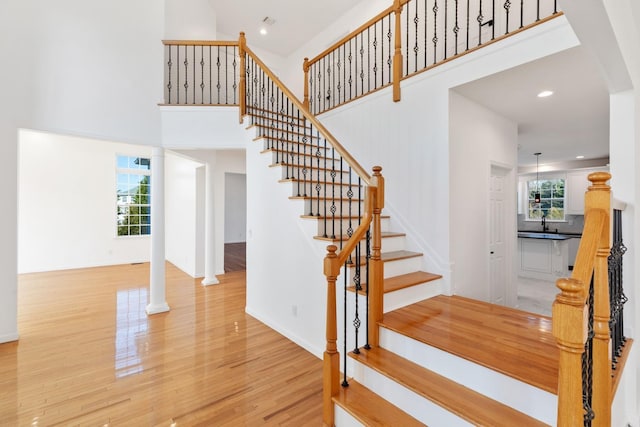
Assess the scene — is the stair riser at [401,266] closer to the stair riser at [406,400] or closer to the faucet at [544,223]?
the stair riser at [406,400]

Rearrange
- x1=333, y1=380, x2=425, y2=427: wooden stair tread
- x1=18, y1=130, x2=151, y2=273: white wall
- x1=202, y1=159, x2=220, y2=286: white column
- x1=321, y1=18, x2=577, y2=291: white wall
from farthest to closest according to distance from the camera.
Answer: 1. x1=18, y1=130, x2=151, y2=273: white wall
2. x1=202, y1=159, x2=220, y2=286: white column
3. x1=321, y1=18, x2=577, y2=291: white wall
4. x1=333, y1=380, x2=425, y2=427: wooden stair tread

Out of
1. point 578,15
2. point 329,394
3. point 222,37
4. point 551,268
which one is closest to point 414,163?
point 578,15

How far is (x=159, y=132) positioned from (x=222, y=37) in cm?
367

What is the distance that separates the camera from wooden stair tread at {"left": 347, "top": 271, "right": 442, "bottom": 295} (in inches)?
99.7

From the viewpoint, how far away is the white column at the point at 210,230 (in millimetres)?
5656

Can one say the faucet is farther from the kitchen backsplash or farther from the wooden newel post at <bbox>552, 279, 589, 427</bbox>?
the wooden newel post at <bbox>552, 279, 589, 427</bbox>

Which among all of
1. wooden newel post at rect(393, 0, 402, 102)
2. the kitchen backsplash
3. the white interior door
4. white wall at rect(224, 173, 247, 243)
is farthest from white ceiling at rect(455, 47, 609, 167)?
white wall at rect(224, 173, 247, 243)

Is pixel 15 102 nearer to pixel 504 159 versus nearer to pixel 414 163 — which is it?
pixel 414 163

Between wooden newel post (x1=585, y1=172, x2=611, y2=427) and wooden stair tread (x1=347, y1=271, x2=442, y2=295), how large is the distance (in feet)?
4.47

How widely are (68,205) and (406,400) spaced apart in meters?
8.67

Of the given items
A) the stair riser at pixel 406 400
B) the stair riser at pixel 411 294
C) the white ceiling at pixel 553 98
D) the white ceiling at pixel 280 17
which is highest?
the white ceiling at pixel 280 17

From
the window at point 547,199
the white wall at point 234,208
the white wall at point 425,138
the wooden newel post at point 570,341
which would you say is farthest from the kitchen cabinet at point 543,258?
the white wall at point 234,208

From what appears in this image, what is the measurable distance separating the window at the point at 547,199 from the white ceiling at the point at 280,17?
24.1 ft

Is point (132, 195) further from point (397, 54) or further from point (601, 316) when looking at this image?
point (601, 316)
